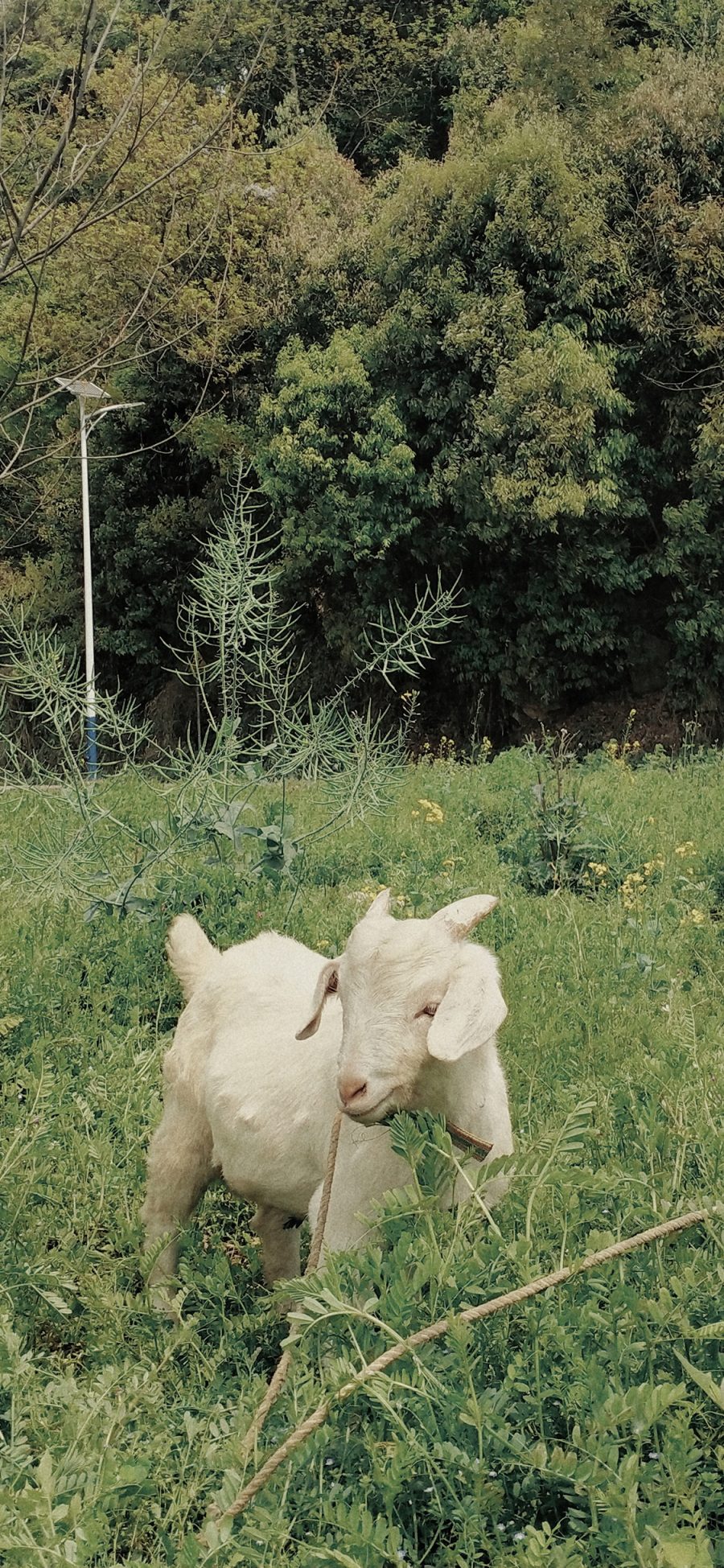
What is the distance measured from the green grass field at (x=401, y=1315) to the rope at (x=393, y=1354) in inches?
1.0

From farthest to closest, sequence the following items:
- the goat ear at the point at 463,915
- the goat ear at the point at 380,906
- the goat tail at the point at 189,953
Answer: the goat tail at the point at 189,953
the goat ear at the point at 380,906
the goat ear at the point at 463,915

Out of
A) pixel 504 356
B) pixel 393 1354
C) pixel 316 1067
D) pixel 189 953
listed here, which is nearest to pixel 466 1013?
pixel 393 1354

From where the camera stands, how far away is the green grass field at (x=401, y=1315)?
1.90 meters

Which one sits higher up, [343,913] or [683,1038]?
[683,1038]

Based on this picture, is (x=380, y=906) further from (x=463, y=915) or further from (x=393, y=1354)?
(x=393, y=1354)

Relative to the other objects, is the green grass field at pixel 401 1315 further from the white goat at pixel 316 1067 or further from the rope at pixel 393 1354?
the white goat at pixel 316 1067

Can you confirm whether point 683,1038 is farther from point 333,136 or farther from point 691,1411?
point 333,136

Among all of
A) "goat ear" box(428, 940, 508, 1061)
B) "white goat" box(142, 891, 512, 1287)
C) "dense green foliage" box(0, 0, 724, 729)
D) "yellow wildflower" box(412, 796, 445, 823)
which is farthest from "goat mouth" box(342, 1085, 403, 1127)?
"dense green foliage" box(0, 0, 724, 729)

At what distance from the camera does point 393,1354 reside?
196 cm

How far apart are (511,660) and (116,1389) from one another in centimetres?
2001

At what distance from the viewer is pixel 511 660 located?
72.6 ft

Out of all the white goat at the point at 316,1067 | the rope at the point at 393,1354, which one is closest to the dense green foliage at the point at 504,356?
the white goat at the point at 316,1067

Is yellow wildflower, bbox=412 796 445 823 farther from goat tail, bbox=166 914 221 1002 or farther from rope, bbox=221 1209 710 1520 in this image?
rope, bbox=221 1209 710 1520

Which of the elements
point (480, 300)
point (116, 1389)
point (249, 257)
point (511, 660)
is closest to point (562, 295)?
point (480, 300)
